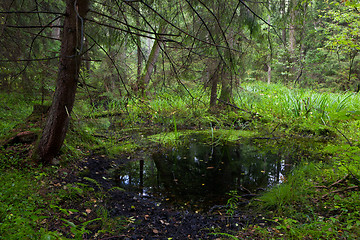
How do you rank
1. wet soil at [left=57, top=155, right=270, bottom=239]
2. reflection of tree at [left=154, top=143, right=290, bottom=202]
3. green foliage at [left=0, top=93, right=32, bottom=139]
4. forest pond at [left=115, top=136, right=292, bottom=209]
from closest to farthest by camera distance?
wet soil at [left=57, top=155, right=270, bottom=239], forest pond at [left=115, top=136, right=292, bottom=209], reflection of tree at [left=154, top=143, right=290, bottom=202], green foliage at [left=0, top=93, right=32, bottom=139]

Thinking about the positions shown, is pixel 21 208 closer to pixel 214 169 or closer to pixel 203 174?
pixel 203 174

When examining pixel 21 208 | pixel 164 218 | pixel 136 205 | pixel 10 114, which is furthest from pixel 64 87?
pixel 10 114

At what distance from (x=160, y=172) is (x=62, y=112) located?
2.04m

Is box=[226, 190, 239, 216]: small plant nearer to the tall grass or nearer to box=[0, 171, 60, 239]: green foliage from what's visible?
box=[0, 171, 60, 239]: green foliage

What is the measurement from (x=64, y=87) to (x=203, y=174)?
8.91ft

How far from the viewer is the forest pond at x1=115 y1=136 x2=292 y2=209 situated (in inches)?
132

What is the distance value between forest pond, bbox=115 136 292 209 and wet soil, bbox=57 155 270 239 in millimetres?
207

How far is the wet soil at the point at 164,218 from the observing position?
2382 millimetres

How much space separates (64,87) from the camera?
2.83 meters

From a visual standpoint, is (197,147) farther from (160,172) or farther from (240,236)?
(240,236)

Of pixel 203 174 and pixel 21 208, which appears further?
pixel 203 174

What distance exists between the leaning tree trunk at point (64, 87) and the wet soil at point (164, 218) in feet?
1.74

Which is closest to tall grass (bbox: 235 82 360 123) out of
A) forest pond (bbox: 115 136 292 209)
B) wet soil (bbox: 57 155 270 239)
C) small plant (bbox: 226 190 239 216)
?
forest pond (bbox: 115 136 292 209)

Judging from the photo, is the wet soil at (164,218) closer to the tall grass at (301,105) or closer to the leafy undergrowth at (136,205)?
the leafy undergrowth at (136,205)
